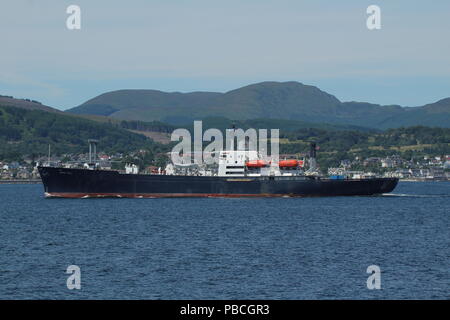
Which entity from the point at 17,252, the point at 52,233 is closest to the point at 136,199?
the point at 52,233

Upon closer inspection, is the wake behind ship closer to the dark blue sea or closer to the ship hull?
the ship hull

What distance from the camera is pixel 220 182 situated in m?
120

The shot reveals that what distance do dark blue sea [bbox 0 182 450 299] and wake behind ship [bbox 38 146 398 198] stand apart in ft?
50.4

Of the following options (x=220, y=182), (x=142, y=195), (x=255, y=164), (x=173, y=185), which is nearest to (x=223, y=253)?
(x=173, y=185)

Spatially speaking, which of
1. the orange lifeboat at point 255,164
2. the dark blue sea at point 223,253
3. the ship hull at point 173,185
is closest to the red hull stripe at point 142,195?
the ship hull at point 173,185

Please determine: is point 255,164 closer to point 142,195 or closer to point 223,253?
point 142,195

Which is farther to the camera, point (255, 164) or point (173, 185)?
point (255, 164)

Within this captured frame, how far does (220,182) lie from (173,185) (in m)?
7.63

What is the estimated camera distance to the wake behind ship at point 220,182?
371ft

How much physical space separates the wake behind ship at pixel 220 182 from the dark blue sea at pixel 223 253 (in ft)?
50.4

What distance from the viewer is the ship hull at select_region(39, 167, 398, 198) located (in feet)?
370

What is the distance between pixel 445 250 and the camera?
59062mm

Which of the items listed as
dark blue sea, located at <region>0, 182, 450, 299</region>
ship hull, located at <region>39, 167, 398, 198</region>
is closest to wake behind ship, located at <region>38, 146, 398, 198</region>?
ship hull, located at <region>39, 167, 398, 198</region>

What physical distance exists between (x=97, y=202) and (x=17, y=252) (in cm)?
5220
